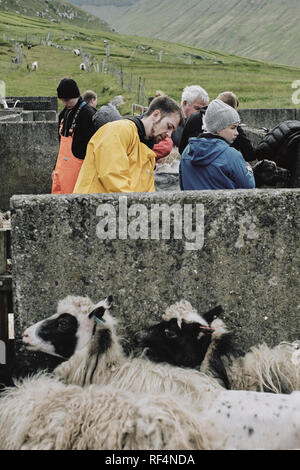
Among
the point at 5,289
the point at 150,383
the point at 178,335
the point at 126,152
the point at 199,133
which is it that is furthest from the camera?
the point at 199,133

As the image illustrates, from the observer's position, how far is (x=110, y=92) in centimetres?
2950

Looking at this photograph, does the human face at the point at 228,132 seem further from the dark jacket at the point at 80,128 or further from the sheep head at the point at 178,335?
the dark jacket at the point at 80,128

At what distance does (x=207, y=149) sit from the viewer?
405 centimetres

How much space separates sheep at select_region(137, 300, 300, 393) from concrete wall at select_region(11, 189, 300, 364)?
2.8 inches

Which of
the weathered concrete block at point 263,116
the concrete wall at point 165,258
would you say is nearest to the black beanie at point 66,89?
the concrete wall at point 165,258

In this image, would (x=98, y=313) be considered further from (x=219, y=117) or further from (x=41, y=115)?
(x=41, y=115)

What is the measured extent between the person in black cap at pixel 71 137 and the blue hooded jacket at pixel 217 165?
57.7 inches

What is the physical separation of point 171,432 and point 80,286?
1.01 meters

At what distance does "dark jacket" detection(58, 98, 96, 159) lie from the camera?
A: 5.25 metres

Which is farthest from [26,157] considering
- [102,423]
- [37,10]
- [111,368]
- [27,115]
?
[37,10]

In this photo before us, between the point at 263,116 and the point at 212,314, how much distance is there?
9104 millimetres

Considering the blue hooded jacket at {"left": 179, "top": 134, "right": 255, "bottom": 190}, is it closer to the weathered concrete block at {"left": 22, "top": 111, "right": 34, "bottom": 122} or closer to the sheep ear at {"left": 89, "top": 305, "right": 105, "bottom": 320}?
the sheep ear at {"left": 89, "top": 305, "right": 105, "bottom": 320}

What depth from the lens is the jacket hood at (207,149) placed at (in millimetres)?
4023

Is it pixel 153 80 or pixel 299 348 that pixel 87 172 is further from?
pixel 153 80
